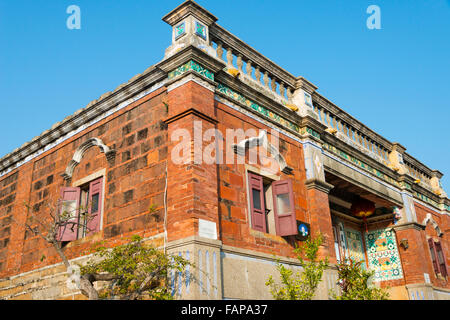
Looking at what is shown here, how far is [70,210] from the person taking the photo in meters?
9.93

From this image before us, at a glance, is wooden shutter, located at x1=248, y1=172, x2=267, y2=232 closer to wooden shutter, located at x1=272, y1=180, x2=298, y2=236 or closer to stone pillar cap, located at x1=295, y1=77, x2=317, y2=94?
wooden shutter, located at x1=272, y1=180, x2=298, y2=236

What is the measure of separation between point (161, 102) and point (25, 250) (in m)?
5.59

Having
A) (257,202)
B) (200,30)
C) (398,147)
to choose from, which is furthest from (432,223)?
(200,30)

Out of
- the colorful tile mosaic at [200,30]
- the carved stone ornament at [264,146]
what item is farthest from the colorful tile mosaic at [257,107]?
the colorful tile mosaic at [200,30]

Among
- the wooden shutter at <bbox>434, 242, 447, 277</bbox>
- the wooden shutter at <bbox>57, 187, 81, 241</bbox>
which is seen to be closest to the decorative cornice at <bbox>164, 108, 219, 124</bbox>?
Result: the wooden shutter at <bbox>57, 187, 81, 241</bbox>

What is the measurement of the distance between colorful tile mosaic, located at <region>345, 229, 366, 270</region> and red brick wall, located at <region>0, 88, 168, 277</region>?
937cm

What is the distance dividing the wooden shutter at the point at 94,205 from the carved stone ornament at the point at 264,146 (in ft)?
10.8

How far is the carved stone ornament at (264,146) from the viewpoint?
30.5 feet

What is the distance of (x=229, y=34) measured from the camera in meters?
10.2

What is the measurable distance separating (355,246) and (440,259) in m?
3.33

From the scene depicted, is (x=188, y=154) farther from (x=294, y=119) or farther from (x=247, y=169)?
(x=294, y=119)

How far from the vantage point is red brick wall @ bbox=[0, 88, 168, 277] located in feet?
28.2

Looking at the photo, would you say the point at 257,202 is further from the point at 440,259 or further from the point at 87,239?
the point at 440,259

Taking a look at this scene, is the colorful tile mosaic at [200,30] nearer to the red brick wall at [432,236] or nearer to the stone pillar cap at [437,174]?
the red brick wall at [432,236]
